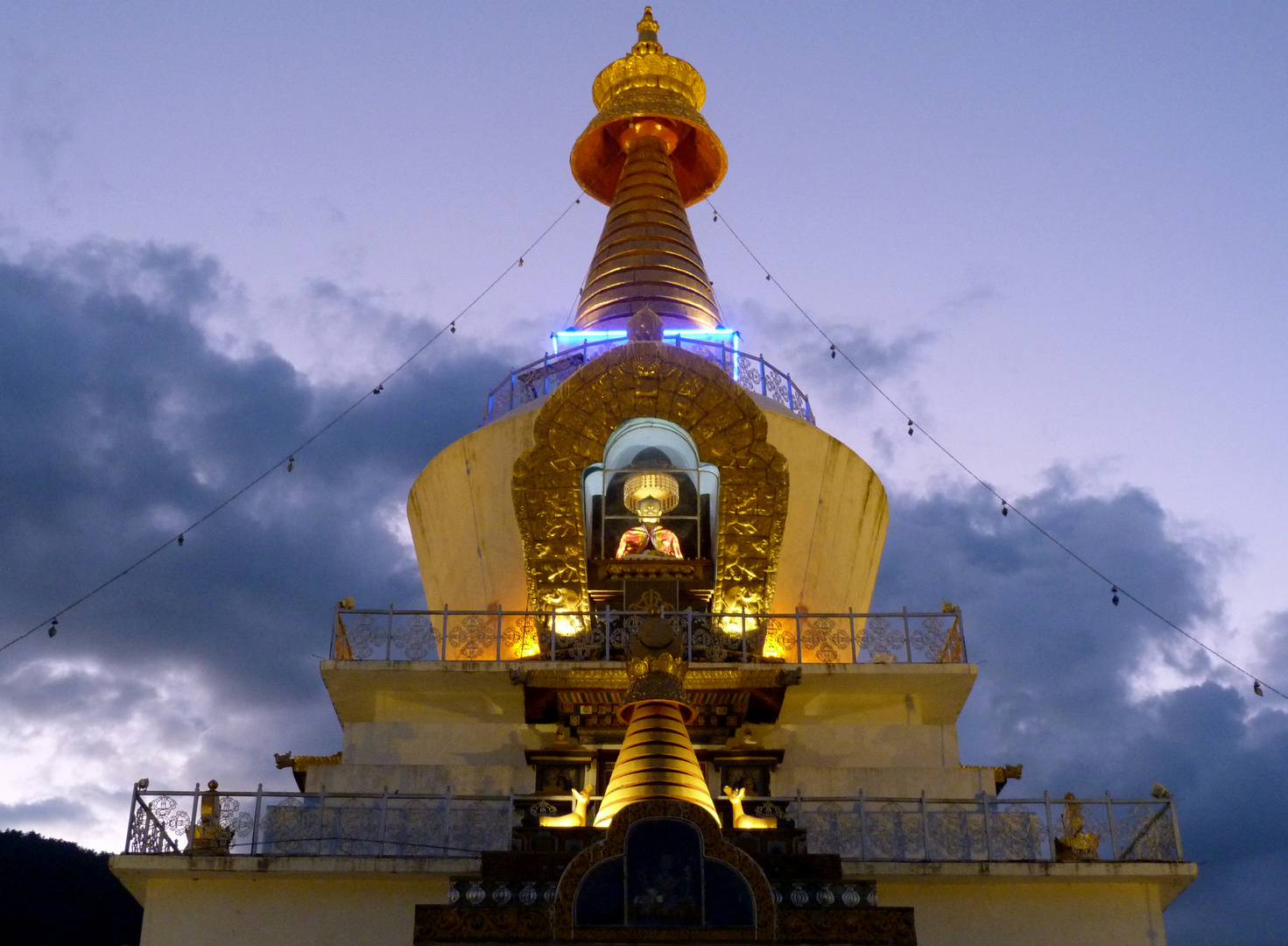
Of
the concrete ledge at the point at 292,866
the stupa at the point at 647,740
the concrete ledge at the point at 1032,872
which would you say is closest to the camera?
the stupa at the point at 647,740

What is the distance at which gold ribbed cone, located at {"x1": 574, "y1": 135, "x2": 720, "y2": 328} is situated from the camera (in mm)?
19969

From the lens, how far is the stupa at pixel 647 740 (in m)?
9.70

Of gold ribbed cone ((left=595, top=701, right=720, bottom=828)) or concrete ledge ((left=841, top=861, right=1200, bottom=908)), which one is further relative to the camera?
concrete ledge ((left=841, top=861, right=1200, bottom=908))

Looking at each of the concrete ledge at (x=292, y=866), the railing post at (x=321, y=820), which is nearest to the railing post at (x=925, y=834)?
the concrete ledge at (x=292, y=866)

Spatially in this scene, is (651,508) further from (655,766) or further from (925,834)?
(655,766)

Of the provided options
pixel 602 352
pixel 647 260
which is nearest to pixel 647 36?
pixel 647 260

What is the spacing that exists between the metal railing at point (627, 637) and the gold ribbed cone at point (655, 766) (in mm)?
3233

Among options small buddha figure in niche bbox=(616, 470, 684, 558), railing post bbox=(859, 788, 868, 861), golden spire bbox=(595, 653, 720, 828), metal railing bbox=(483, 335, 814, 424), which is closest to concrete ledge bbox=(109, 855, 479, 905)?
golden spire bbox=(595, 653, 720, 828)

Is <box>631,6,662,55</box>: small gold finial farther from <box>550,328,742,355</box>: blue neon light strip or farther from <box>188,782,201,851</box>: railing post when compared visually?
<box>188,782,201,851</box>: railing post

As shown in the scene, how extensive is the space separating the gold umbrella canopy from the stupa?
5148 millimetres

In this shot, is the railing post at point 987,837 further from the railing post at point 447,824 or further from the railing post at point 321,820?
the railing post at point 321,820

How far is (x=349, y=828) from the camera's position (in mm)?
12750

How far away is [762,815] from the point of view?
40.5 feet

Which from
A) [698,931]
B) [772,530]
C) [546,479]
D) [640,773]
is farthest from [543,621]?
[698,931]
